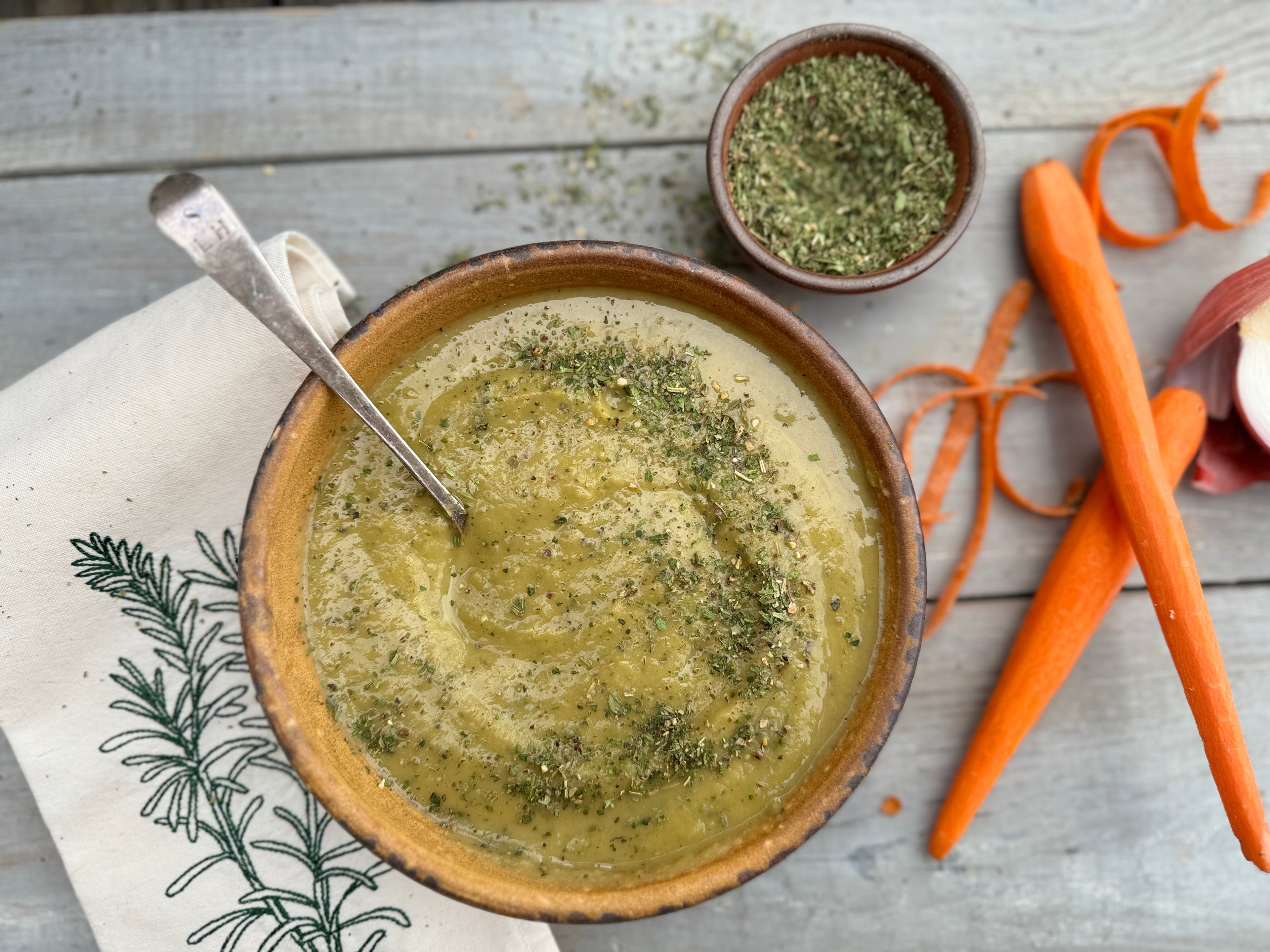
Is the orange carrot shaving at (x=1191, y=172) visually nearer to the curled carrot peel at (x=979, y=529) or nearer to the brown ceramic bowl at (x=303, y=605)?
the curled carrot peel at (x=979, y=529)

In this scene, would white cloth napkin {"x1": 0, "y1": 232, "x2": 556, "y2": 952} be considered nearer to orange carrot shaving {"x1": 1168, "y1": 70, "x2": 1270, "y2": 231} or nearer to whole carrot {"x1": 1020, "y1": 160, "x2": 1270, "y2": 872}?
whole carrot {"x1": 1020, "y1": 160, "x2": 1270, "y2": 872}

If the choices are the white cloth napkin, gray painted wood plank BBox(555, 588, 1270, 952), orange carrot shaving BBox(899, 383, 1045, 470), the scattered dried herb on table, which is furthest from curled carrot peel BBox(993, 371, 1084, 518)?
the white cloth napkin

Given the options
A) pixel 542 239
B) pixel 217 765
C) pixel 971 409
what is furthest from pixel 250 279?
pixel 971 409

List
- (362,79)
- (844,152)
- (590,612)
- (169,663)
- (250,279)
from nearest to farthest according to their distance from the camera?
1. (250,279)
2. (590,612)
3. (169,663)
4. (844,152)
5. (362,79)

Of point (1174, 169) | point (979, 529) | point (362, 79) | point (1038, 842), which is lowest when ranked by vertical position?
point (1038, 842)

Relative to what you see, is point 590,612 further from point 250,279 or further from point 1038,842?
point 1038,842

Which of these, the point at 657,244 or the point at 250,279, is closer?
the point at 250,279

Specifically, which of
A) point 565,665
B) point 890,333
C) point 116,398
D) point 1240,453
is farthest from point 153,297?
point 1240,453
